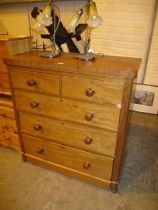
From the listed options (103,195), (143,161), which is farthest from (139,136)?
(103,195)

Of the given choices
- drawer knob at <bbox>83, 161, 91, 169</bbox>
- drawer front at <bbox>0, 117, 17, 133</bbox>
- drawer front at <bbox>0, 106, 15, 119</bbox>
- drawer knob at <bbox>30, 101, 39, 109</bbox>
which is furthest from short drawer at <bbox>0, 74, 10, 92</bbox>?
drawer knob at <bbox>83, 161, 91, 169</bbox>

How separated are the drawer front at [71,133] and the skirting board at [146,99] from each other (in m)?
1.37

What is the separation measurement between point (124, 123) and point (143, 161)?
0.83 m

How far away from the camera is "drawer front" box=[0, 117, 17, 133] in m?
1.66

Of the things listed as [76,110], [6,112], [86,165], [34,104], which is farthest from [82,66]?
[6,112]

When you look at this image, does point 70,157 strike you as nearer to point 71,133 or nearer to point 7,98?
point 71,133

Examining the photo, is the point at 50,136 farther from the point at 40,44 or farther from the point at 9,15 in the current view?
the point at 9,15

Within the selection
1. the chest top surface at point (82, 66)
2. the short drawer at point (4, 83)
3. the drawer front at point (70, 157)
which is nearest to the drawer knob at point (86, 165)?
the drawer front at point (70, 157)

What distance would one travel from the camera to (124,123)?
1108mm

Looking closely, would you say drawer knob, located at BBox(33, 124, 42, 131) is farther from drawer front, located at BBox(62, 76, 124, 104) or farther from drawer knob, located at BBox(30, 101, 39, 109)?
drawer front, located at BBox(62, 76, 124, 104)

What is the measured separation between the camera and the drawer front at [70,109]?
1.13 metres

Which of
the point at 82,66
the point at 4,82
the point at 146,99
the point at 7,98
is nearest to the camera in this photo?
the point at 82,66

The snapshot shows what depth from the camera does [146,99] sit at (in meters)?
2.53

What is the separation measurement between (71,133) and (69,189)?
49cm
